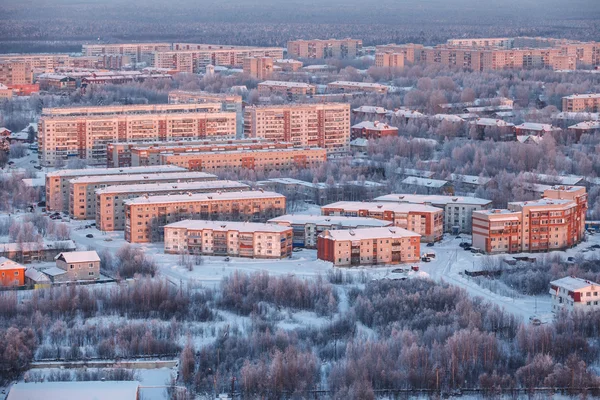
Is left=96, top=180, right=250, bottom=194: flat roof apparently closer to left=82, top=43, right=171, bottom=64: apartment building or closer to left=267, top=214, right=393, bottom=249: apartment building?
left=267, top=214, right=393, bottom=249: apartment building

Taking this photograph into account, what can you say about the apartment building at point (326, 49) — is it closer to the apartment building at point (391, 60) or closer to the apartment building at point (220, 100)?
the apartment building at point (391, 60)

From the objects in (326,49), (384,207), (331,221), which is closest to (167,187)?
(331,221)

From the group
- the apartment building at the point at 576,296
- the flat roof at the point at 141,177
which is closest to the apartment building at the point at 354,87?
the flat roof at the point at 141,177

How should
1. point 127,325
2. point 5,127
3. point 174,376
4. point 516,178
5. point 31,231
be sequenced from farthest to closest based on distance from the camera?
point 5,127 → point 516,178 → point 31,231 → point 127,325 → point 174,376

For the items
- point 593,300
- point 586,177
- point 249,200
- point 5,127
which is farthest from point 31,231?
point 5,127

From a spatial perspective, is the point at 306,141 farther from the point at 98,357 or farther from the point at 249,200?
the point at 98,357

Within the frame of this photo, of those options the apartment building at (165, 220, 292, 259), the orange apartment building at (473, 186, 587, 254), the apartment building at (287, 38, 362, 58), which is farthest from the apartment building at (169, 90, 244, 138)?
the apartment building at (287, 38, 362, 58)
